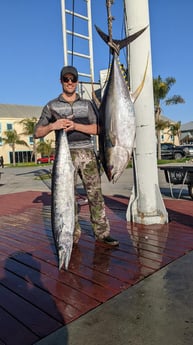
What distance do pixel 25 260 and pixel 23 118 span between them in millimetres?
52914

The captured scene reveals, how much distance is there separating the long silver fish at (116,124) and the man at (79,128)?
0.41m

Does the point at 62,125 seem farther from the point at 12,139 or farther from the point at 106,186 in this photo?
the point at 12,139

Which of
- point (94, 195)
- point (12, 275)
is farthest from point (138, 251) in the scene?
point (12, 275)

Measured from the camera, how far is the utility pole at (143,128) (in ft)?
13.8

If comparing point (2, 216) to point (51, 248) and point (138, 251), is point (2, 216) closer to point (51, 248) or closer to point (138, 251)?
point (51, 248)

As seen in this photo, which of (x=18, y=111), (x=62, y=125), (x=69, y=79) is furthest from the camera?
(x=18, y=111)

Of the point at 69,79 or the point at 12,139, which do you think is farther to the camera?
the point at 12,139

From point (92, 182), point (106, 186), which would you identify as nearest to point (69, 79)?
point (92, 182)

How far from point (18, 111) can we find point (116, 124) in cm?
5633

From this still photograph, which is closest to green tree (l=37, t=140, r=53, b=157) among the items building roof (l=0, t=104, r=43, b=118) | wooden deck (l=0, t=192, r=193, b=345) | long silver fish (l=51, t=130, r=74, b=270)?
building roof (l=0, t=104, r=43, b=118)

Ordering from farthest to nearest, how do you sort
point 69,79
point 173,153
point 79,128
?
1. point 173,153
2. point 69,79
3. point 79,128

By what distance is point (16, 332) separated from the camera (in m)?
2.01

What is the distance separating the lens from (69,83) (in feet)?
10.2

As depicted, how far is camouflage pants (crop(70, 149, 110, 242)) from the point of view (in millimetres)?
3357
